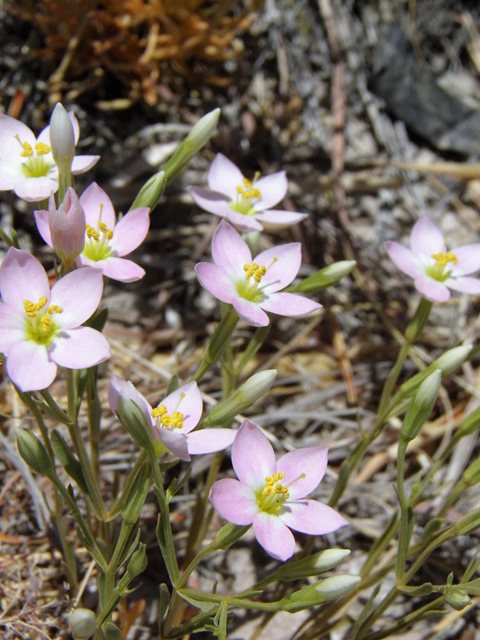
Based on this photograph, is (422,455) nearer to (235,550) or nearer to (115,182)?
(235,550)

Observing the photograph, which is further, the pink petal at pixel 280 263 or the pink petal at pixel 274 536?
the pink petal at pixel 280 263

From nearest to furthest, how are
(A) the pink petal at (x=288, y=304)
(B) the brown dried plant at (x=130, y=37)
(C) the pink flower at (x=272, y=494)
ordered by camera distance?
(C) the pink flower at (x=272, y=494)
(A) the pink petal at (x=288, y=304)
(B) the brown dried plant at (x=130, y=37)

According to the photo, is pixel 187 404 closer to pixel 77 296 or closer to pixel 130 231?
pixel 77 296

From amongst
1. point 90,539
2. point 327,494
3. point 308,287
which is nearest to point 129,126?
point 308,287

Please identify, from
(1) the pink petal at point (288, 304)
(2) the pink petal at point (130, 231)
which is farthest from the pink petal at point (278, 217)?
(2) the pink petal at point (130, 231)

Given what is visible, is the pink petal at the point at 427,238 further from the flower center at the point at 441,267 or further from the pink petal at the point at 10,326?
the pink petal at the point at 10,326
